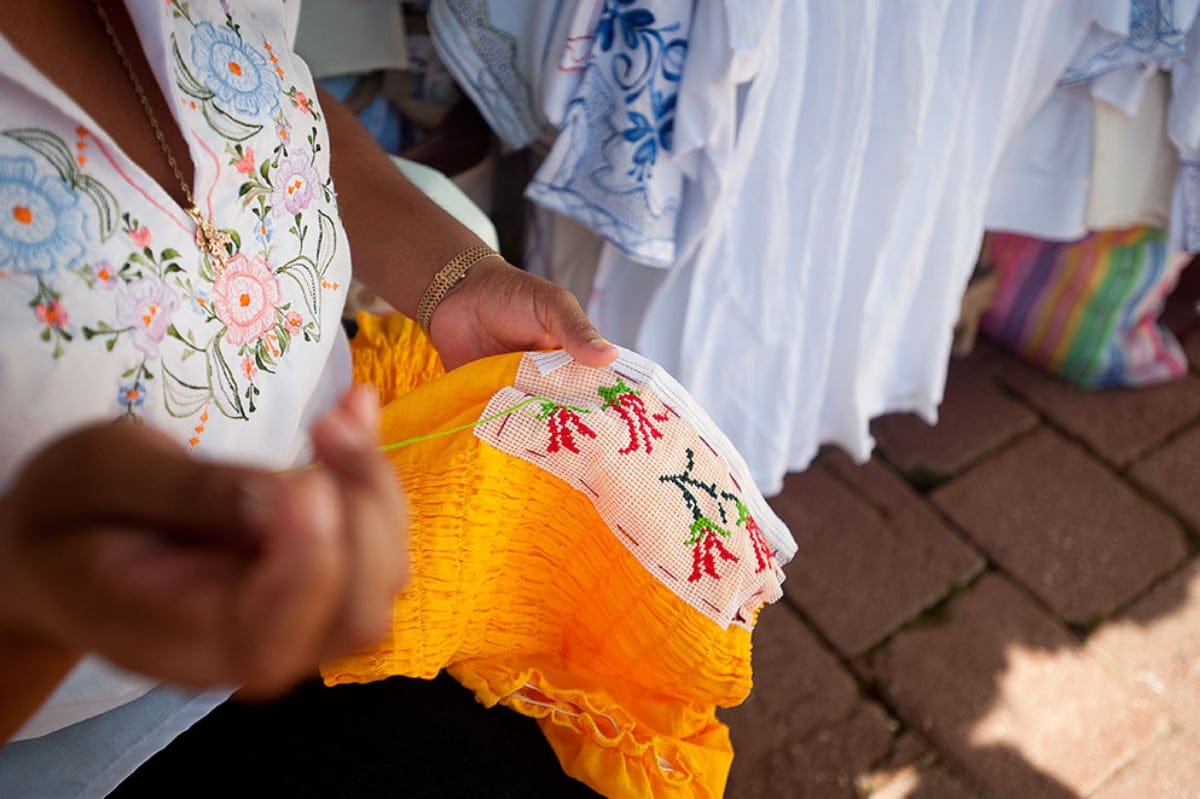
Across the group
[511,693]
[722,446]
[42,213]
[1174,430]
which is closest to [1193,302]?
[1174,430]

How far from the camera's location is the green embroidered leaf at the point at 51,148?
0.60 meters

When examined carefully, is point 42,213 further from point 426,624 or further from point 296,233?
point 426,624

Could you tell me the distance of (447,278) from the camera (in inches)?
35.2

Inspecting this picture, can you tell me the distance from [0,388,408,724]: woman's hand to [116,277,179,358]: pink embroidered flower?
336mm

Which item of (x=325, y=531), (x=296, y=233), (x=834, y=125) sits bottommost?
(x=834, y=125)

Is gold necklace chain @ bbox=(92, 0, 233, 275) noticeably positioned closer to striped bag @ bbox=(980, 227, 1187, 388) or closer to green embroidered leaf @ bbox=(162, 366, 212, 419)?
green embroidered leaf @ bbox=(162, 366, 212, 419)

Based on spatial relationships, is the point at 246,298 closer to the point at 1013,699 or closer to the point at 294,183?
the point at 294,183

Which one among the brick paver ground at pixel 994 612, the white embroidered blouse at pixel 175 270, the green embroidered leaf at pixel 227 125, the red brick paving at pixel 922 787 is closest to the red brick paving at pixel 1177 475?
the brick paver ground at pixel 994 612

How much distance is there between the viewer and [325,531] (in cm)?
31

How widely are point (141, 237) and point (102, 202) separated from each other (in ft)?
0.11

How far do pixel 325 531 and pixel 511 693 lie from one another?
20.3 inches

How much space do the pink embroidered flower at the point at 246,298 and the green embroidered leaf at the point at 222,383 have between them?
0.01 m

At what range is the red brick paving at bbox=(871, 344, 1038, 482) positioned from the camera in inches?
69.6

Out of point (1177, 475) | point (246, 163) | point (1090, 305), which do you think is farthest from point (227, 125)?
point (1177, 475)
